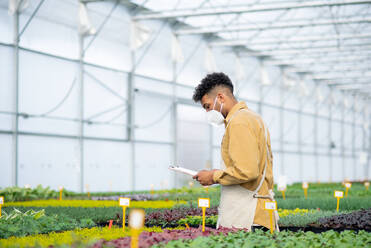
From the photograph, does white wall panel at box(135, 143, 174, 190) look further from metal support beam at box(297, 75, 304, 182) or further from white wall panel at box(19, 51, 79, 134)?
metal support beam at box(297, 75, 304, 182)

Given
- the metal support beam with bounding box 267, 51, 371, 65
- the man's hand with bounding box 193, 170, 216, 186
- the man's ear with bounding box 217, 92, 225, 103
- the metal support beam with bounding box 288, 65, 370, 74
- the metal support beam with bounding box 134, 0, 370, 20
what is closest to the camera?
the man's hand with bounding box 193, 170, 216, 186

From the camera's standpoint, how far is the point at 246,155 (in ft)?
10.7

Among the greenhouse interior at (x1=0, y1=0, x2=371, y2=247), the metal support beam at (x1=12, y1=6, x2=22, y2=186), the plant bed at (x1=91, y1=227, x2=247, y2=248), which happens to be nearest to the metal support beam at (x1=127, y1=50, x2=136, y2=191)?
the greenhouse interior at (x1=0, y1=0, x2=371, y2=247)

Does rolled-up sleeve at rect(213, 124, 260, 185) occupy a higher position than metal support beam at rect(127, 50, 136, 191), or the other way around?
metal support beam at rect(127, 50, 136, 191)

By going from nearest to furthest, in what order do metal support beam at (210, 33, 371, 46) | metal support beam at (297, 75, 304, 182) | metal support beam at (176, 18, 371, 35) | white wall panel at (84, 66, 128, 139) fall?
white wall panel at (84, 66, 128, 139)
metal support beam at (176, 18, 371, 35)
metal support beam at (210, 33, 371, 46)
metal support beam at (297, 75, 304, 182)

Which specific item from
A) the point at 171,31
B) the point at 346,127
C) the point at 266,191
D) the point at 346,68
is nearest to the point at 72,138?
the point at 171,31

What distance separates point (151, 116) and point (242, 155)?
1411 cm

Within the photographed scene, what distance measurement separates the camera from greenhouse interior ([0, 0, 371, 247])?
3633 mm

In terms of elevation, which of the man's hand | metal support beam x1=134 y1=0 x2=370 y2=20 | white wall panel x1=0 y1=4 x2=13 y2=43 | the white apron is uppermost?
metal support beam x1=134 y1=0 x2=370 y2=20

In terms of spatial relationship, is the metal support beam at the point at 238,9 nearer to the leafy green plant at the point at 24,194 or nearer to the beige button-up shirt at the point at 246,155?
the leafy green plant at the point at 24,194

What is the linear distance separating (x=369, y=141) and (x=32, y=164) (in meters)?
34.5

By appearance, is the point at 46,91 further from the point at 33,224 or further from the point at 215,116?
the point at 215,116

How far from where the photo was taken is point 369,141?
41344 mm

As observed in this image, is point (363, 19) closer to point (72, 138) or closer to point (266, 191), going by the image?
point (72, 138)
